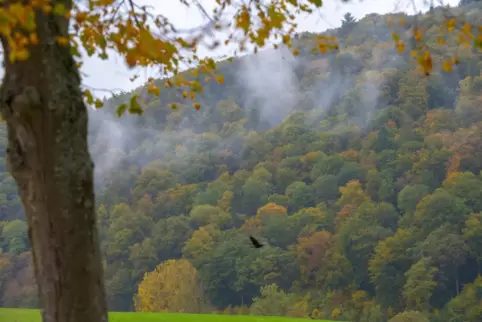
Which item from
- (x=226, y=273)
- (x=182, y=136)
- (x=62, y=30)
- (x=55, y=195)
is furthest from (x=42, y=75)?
(x=182, y=136)

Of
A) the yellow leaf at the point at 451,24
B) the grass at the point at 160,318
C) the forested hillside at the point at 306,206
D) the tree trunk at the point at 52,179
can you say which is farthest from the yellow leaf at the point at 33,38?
the forested hillside at the point at 306,206

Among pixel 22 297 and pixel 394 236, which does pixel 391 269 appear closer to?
pixel 394 236

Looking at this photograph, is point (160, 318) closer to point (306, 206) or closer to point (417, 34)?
point (417, 34)

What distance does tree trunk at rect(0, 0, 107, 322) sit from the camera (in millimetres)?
2463

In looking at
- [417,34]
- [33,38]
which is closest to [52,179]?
[33,38]

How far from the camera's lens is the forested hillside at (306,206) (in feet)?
112

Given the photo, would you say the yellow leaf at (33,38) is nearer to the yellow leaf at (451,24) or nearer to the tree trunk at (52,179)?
the tree trunk at (52,179)

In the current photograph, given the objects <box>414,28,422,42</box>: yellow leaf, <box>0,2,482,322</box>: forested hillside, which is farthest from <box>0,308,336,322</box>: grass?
<box>0,2,482,322</box>: forested hillside

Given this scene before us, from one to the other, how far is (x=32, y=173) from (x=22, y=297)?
127ft

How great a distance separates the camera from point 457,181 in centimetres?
3622

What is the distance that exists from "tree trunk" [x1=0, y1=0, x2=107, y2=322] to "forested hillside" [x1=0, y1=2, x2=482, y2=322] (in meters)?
30.1

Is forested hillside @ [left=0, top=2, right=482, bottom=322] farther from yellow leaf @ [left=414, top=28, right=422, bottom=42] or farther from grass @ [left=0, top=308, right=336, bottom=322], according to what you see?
yellow leaf @ [left=414, top=28, right=422, bottom=42]

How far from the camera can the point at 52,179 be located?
2.47 metres

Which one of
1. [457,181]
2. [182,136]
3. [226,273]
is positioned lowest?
[226,273]
